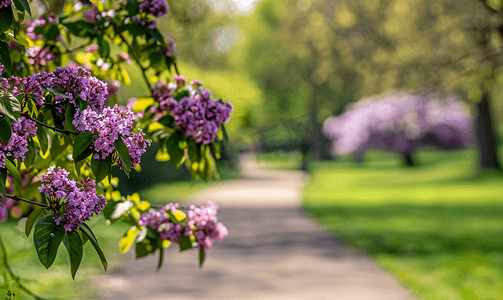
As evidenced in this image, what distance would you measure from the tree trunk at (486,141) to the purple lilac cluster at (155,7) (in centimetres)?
2727

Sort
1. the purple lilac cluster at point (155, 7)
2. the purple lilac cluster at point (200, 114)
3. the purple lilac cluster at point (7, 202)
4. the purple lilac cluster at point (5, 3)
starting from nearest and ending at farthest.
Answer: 1. the purple lilac cluster at point (5, 3)
2. the purple lilac cluster at point (200, 114)
3. the purple lilac cluster at point (155, 7)
4. the purple lilac cluster at point (7, 202)

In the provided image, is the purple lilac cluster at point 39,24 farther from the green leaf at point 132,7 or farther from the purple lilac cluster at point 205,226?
the purple lilac cluster at point 205,226

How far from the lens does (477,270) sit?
8.47 m

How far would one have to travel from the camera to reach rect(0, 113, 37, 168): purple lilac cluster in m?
2.00

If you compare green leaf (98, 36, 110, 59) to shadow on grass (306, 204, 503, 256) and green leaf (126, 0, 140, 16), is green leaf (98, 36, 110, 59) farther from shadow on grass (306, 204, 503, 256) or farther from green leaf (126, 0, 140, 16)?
shadow on grass (306, 204, 503, 256)

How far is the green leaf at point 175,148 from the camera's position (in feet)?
10.9

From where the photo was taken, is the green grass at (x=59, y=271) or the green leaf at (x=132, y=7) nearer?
the green leaf at (x=132, y=7)

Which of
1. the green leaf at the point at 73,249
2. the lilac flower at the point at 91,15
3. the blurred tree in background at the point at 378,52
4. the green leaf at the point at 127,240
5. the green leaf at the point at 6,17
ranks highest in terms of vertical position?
the blurred tree in background at the point at 378,52

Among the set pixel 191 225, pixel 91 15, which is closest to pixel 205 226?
pixel 191 225

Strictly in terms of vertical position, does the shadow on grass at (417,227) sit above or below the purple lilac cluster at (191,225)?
below

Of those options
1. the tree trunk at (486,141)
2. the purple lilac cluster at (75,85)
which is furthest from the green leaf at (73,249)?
the tree trunk at (486,141)

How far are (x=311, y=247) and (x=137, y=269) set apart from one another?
11.7 feet

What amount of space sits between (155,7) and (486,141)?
27.7m

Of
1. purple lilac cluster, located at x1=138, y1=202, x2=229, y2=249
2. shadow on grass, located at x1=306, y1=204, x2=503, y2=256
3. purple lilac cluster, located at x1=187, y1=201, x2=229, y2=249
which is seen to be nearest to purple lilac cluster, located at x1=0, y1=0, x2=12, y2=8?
purple lilac cluster, located at x1=138, y1=202, x2=229, y2=249
